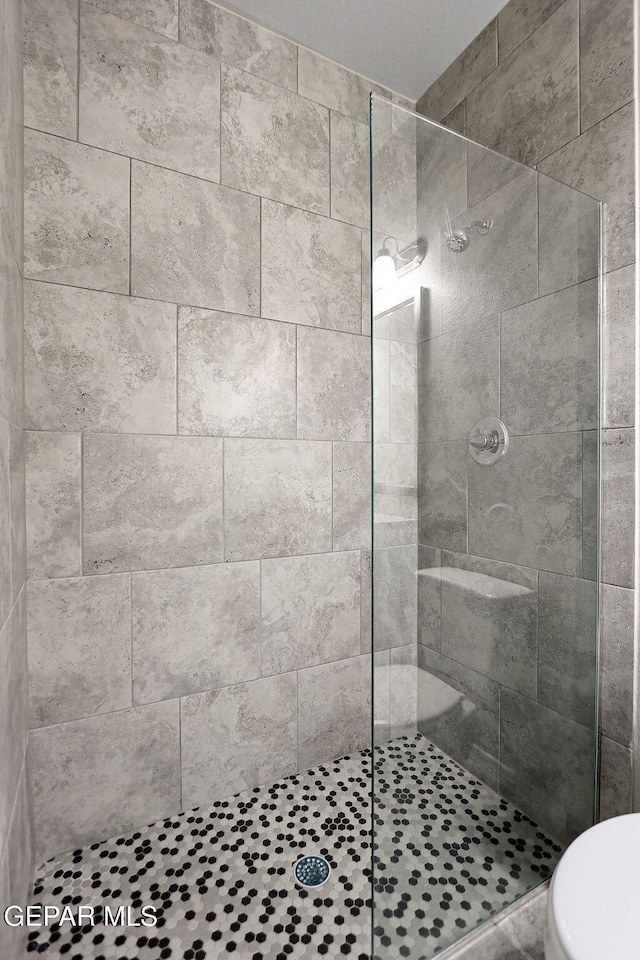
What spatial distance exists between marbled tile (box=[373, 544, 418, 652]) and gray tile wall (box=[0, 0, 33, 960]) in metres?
0.70

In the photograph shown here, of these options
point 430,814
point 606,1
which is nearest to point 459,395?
point 430,814

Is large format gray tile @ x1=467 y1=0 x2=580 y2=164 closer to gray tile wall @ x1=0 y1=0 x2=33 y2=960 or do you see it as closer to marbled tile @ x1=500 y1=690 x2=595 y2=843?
gray tile wall @ x1=0 y1=0 x2=33 y2=960

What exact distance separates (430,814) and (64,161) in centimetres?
189

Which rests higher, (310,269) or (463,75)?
(463,75)

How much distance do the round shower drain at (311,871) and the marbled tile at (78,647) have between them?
0.67 m

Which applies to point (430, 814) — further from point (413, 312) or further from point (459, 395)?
point (413, 312)

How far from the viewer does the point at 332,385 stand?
175 centimetres

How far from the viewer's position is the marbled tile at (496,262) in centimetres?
106

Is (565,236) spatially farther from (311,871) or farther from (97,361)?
(311,871)

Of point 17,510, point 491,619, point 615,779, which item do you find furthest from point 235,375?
point 615,779

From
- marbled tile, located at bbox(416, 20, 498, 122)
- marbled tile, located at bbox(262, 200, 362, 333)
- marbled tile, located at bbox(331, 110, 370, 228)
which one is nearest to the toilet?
marbled tile, located at bbox(262, 200, 362, 333)

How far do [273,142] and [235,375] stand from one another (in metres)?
0.83

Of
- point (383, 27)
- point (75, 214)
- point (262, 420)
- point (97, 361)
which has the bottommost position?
point (262, 420)

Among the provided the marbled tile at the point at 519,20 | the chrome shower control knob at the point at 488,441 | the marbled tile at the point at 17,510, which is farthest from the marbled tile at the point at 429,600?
the marbled tile at the point at 519,20
